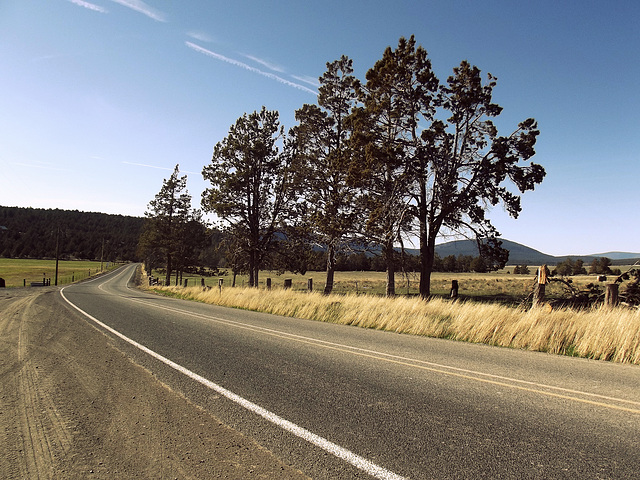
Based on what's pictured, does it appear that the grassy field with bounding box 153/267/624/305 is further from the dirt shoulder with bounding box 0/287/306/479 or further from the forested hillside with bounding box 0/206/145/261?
the forested hillside with bounding box 0/206/145/261

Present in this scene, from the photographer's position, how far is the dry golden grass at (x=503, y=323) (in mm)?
7254

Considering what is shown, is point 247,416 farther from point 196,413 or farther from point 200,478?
point 200,478

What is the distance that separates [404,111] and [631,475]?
17.8 metres

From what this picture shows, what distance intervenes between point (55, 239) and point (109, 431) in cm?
16908

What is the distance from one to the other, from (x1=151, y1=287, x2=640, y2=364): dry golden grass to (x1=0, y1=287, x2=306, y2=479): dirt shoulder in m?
6.72

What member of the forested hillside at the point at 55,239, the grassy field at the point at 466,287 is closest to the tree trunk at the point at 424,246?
the grassy field at the point at 466,287

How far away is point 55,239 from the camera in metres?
143

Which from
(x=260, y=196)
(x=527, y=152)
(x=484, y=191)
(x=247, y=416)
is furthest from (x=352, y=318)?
(x=260, y=196)

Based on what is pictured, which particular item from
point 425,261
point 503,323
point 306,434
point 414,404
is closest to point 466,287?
point 425,261

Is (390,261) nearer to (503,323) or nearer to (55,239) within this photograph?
(503,323)

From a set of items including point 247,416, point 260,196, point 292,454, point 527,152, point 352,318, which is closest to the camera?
point 292,454

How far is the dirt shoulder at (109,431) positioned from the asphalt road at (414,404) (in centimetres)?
27

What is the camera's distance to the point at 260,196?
2852 centimetres

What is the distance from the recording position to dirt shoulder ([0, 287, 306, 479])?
3.06 meters
